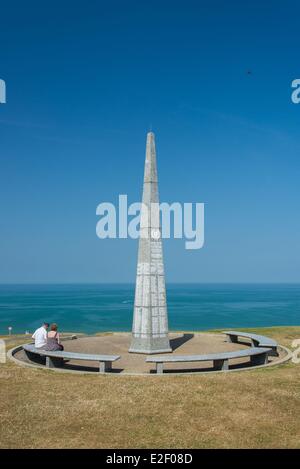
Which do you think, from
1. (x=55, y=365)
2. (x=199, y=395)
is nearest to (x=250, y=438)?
(x=199, y=395)

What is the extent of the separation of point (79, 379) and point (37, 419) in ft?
9.46

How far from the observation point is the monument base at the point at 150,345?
14.5m

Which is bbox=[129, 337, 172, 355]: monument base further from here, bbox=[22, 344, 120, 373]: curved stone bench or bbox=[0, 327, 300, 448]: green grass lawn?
bbox=[0, 327, 300, 448]: green grass lawn

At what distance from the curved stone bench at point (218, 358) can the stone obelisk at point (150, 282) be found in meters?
2.63

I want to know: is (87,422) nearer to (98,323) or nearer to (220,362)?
(220,362)

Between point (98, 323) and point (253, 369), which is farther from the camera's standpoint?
point (98, 323)

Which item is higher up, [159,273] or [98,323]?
[159,273]

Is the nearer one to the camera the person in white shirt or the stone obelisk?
the person in white shirt

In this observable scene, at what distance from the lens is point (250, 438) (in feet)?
22.5

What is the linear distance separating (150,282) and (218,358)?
407cm

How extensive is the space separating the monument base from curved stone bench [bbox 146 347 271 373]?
7.91ft

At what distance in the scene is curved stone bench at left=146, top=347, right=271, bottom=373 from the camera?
1141cm

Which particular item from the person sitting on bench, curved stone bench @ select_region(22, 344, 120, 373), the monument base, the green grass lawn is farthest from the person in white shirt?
the monument base

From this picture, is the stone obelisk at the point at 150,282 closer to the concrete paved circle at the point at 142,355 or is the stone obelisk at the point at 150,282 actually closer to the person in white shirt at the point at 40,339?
the concrete paved circle at the point at 142,355
